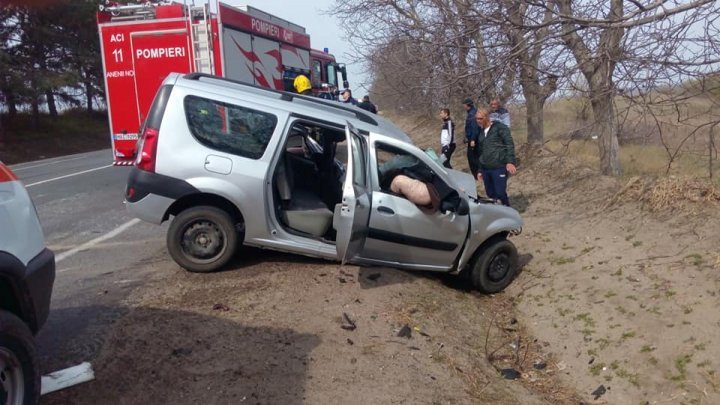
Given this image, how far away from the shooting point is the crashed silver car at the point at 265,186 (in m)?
5.48

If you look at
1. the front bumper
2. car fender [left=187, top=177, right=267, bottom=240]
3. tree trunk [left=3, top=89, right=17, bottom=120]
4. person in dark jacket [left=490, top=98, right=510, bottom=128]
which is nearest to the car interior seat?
car fender [left=187, top=177, right=267, bottom=240]

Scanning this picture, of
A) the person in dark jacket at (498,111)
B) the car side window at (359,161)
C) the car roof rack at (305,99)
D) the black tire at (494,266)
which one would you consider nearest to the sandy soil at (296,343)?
the black tire at (494,266)

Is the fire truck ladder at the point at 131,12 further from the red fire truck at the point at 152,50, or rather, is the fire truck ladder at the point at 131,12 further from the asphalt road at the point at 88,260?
the asphalt road at the point at 88,260

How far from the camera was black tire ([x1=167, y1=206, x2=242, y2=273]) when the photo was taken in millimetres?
5594

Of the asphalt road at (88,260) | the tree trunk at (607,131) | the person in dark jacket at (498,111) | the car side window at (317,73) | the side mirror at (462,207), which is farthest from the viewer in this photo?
the car side window at (317,73)

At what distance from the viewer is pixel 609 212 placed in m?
8.14

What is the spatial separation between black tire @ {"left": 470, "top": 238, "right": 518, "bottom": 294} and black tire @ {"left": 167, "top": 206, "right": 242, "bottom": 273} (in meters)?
2.60

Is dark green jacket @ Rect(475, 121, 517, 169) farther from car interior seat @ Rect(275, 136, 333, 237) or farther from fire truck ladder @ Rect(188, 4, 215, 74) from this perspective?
fire truck ladder @ Rect(188, 4, 215, 74)

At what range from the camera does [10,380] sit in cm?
291

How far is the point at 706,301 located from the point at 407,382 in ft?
10.2

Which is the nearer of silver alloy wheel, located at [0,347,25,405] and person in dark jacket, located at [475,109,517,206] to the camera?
silver alloy wheel, located at [0,347,25,405]

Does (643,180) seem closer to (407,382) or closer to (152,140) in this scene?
(407,382)

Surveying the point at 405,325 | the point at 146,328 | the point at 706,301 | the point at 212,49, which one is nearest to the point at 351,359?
the point at 405,325

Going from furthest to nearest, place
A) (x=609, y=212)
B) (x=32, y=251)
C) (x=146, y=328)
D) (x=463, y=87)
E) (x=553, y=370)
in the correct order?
(x=463, y=87)
(x=609, y=212)
(x=553, y=370)
(x=146, y=328)
(x=32, y=251)
